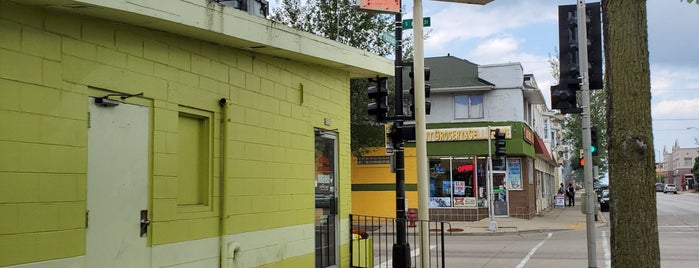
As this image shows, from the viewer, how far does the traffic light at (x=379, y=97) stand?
11.9m

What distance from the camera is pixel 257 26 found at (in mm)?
7125

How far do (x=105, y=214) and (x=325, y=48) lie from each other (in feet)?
13.9

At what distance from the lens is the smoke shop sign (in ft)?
87.9

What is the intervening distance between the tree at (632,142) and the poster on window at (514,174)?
2314cm

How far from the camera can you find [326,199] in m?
9.48

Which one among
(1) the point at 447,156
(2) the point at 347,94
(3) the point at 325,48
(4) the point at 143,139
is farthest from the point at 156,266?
(1) the point at 447,156

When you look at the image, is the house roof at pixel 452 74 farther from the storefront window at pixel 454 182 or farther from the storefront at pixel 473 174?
the storefront window at pixel 454 182

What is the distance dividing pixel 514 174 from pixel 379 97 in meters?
17.4

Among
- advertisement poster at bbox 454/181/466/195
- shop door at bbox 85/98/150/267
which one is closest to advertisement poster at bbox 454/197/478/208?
advertisement poster at bbox 454/181/466/195

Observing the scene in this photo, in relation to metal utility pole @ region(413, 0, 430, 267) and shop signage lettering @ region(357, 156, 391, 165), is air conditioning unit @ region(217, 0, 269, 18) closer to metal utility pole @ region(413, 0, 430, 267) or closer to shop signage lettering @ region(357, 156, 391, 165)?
metal utility pole @ region(413, 0, 430, 267)

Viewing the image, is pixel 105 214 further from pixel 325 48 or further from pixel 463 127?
pixel 463 127

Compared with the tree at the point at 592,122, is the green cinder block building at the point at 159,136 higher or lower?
lower

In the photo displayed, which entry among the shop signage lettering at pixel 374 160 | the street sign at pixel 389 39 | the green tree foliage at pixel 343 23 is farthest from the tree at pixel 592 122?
the street sign at pixel 389 39

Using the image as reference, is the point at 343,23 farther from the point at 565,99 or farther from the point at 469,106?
the point at 565,99
